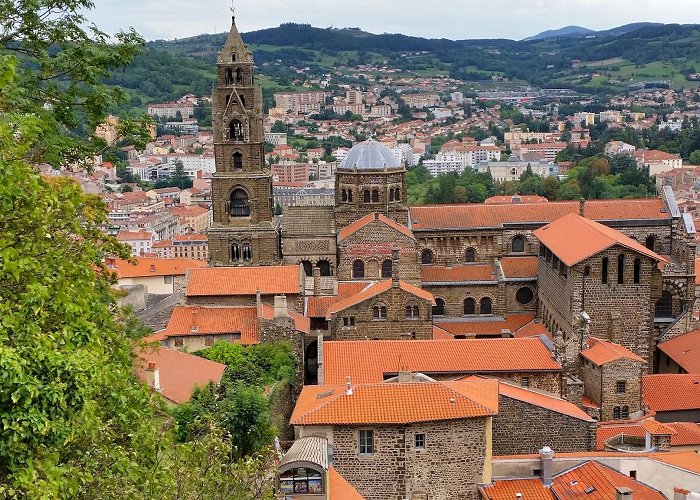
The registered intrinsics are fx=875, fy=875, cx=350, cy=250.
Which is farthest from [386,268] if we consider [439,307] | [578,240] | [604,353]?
[604,353]

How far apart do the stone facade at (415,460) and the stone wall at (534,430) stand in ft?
11.0

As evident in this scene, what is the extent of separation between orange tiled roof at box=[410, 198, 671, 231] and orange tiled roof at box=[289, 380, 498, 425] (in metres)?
23.5

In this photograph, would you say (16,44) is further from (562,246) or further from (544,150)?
(544,150)

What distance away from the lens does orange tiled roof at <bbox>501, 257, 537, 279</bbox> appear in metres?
48.3

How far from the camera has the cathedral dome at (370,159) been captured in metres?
49.6

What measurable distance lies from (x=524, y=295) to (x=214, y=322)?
17.8 m

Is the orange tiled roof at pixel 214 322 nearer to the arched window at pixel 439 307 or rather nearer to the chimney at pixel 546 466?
the arched window at pixel 439 307

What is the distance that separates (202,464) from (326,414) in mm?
11921

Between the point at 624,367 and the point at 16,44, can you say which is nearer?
the point at 16,44

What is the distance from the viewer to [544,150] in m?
193

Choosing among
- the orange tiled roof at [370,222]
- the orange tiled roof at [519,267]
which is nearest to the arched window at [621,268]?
the orange tiled roof at [519,267]

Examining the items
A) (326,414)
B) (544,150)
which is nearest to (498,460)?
(326,414)

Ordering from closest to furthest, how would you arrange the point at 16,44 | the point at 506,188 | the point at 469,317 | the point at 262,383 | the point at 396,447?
the point at 16,44
the point at 396,447
the point at 262,383
the point at 469,317
the point at 506,188

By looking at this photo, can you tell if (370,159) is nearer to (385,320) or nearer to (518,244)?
(518,244)
